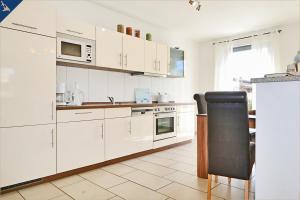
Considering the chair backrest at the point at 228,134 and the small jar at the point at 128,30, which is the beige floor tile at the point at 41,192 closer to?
the chair backrest at the point at 228,134

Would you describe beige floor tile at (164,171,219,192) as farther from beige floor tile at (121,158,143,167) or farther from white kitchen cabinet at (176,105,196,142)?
white kitchen cabinet at (176,105,196,142)

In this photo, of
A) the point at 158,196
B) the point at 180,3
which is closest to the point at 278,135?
the point at 158,196

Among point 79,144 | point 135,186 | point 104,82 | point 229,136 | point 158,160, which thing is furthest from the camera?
point 104,82

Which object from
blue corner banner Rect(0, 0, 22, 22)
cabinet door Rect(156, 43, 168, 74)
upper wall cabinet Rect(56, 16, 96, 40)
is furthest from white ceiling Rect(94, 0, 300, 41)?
blue corner banner Rect(0, 0, 22, 22)

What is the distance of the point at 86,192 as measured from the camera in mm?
2176

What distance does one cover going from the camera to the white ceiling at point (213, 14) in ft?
11.1

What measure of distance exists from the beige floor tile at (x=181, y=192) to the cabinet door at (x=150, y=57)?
2.24 metres

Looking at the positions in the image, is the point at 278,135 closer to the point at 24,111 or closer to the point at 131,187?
the point at 131,187

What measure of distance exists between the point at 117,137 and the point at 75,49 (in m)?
1.40

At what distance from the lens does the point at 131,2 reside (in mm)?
3379

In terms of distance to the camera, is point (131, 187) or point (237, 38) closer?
point (131, 187)

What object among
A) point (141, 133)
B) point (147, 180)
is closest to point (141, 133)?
point (141, 133)

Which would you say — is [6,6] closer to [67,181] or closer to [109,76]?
[109,76]

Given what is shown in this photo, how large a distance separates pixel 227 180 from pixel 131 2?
3.01 meters
